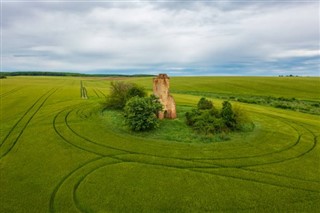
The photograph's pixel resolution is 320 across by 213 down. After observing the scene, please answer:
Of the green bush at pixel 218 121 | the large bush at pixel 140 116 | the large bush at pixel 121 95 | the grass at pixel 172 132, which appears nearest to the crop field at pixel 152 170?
the grass at pixel 172 132

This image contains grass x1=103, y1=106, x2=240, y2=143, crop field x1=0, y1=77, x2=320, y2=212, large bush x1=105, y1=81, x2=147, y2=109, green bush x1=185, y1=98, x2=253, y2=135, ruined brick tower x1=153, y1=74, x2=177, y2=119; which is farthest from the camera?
large bush x1=105, y1=81, x2=147, y2=109

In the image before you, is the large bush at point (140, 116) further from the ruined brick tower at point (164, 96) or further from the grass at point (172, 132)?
the ruined brick tower at point (164, 96)

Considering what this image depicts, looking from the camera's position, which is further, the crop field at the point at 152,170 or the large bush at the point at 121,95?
the large bush at the point at 121,95

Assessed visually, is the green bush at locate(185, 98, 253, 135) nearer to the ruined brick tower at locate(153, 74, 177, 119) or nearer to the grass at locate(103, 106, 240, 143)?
the grass at locate(103, 106, 240, 143)

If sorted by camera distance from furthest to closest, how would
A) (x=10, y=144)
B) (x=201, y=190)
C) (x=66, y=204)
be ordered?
(x=10, y=144) → (x=201, y=190) → (x=66, y=204)

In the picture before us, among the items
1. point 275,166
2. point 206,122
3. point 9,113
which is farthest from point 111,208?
point 9,113

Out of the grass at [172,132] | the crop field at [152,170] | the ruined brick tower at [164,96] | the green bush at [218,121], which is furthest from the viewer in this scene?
the ruined brick tower at [164,96]

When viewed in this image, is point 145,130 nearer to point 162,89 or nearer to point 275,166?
point 162,89

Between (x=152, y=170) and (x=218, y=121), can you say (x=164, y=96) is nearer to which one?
(x=218, y=121)

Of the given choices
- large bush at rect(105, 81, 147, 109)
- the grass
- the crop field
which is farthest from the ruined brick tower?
large bush at rect(105, 81, 147, 109)
